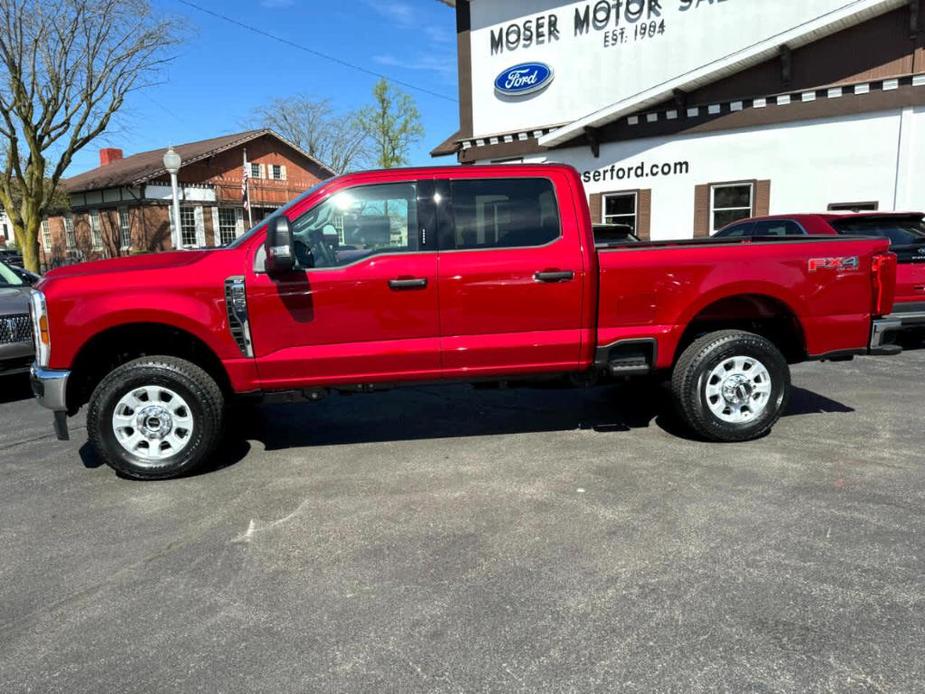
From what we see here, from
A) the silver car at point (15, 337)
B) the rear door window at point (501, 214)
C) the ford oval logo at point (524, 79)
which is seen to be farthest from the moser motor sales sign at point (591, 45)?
the silver car at point (15, 337)

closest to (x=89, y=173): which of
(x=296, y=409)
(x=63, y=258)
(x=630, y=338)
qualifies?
(x=63, y=258)

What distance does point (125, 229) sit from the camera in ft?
109

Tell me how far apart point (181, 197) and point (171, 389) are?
103ft

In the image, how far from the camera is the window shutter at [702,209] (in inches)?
581

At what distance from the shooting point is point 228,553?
3.42 metres

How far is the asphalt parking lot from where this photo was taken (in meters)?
2.48

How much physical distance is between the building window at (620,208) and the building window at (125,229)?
25870 millimetres

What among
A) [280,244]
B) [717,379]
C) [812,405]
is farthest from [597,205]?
[280,244]

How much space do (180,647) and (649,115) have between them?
15194mm

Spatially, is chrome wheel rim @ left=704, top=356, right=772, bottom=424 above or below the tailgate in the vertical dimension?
below

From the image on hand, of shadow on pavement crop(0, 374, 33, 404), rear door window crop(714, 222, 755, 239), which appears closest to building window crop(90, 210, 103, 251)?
shadow on pavement crop(0, 374, 33, 404)

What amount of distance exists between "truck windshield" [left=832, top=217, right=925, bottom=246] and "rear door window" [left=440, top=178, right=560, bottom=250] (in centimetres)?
484

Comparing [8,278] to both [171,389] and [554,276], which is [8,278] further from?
[554,276]

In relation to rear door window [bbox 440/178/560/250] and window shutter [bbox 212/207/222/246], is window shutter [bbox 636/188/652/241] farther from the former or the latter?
window shutter [bbox 212/207/222/246]
